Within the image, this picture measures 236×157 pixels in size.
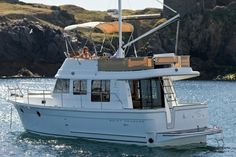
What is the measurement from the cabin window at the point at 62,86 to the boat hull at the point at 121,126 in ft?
4.24

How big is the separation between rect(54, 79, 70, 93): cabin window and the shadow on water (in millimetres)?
2634

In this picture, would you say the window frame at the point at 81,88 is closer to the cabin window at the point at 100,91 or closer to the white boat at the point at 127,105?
the white boat at the point at 127,105

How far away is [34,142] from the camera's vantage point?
36.2 meters

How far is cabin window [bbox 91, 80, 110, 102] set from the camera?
34.8 meters

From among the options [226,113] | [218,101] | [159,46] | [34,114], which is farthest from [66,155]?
[159,46]

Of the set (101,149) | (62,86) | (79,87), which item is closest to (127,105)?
(101,149)

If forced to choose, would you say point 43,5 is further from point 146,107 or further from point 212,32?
point 146,107

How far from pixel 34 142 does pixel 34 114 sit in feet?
6.32

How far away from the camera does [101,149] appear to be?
33.4 metres

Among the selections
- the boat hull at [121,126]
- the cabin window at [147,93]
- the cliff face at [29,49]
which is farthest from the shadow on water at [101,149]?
the cliff face at [29,49]

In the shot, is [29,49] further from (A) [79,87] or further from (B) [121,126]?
(B) [121,126]

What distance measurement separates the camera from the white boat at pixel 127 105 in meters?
33.2

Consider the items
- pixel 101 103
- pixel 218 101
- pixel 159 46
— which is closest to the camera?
pixel 101 103

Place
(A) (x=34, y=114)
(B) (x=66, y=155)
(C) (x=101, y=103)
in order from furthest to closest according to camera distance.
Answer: (A) (x=34, y=114)
(C) (x=101, y=103)
(B) (x=66, y=155)
